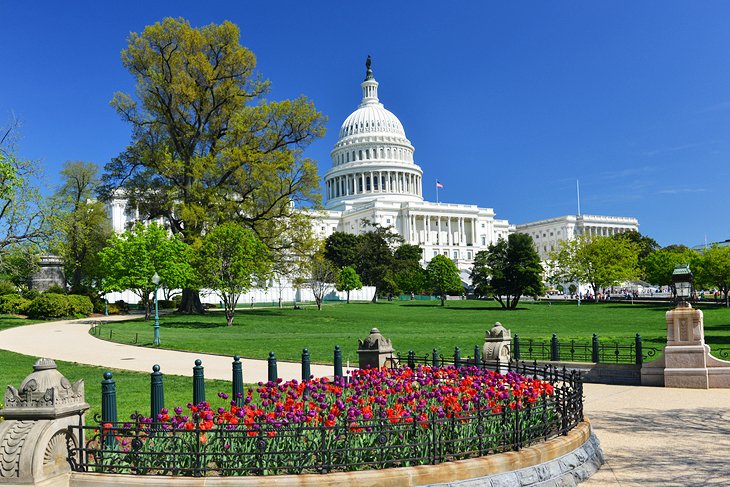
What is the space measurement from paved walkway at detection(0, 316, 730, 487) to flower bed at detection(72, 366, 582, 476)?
1.09 m

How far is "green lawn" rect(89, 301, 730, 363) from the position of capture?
89.4 feet

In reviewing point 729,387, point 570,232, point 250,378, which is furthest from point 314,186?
point 570,232

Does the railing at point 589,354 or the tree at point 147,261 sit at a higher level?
the tree at point 147,261

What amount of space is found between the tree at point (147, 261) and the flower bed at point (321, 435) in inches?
1306

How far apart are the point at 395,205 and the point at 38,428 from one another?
13551 cm

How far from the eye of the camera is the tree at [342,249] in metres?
88.6

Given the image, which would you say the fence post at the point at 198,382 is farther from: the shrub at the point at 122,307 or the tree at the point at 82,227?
the shrub at the point at 122,307

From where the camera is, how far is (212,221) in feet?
149

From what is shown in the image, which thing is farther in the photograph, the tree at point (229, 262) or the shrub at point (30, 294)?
the shrub at point (30, 294)

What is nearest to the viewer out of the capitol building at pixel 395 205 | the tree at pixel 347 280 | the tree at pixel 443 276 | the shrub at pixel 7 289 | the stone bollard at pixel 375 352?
the stone bollard at pixel 375 352

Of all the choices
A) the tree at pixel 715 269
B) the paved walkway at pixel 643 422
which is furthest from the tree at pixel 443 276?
the paved walkway at pixel 643 422

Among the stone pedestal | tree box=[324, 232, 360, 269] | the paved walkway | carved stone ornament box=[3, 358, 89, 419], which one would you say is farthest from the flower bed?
tree box=[324, 232, 360, 269]

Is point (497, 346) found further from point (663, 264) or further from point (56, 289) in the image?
point (663, 264)

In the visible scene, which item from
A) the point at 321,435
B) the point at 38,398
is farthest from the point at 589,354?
the point at 38,398
